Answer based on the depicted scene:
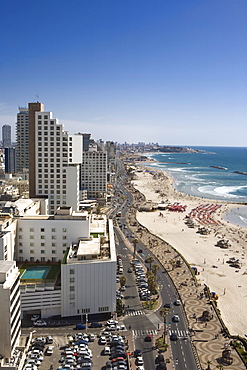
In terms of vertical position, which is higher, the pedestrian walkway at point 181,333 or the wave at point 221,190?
the wave at point 221,190

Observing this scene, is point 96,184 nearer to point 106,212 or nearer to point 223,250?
point 106,212

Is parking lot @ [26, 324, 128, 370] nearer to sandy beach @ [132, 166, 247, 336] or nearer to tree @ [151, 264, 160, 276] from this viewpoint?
sandy beach @ [132, 166, 247, 336]

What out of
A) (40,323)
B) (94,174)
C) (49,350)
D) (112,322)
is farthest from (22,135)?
(49,350)

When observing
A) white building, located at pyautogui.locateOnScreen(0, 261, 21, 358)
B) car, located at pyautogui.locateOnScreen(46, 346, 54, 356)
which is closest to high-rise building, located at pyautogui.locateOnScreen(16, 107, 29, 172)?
white building, located at pyautogui.locateOnScreen(0, 261, 21, 358)

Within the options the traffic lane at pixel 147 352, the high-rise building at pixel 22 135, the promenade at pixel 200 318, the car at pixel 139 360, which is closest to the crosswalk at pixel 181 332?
the promenade at pixel 200 318

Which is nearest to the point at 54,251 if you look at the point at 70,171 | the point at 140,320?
the point at 140,320

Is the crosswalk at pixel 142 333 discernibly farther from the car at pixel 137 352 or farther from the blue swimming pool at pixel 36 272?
the blue swimming pool at pixel 36 272

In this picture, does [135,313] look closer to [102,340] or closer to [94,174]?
[102,340]
